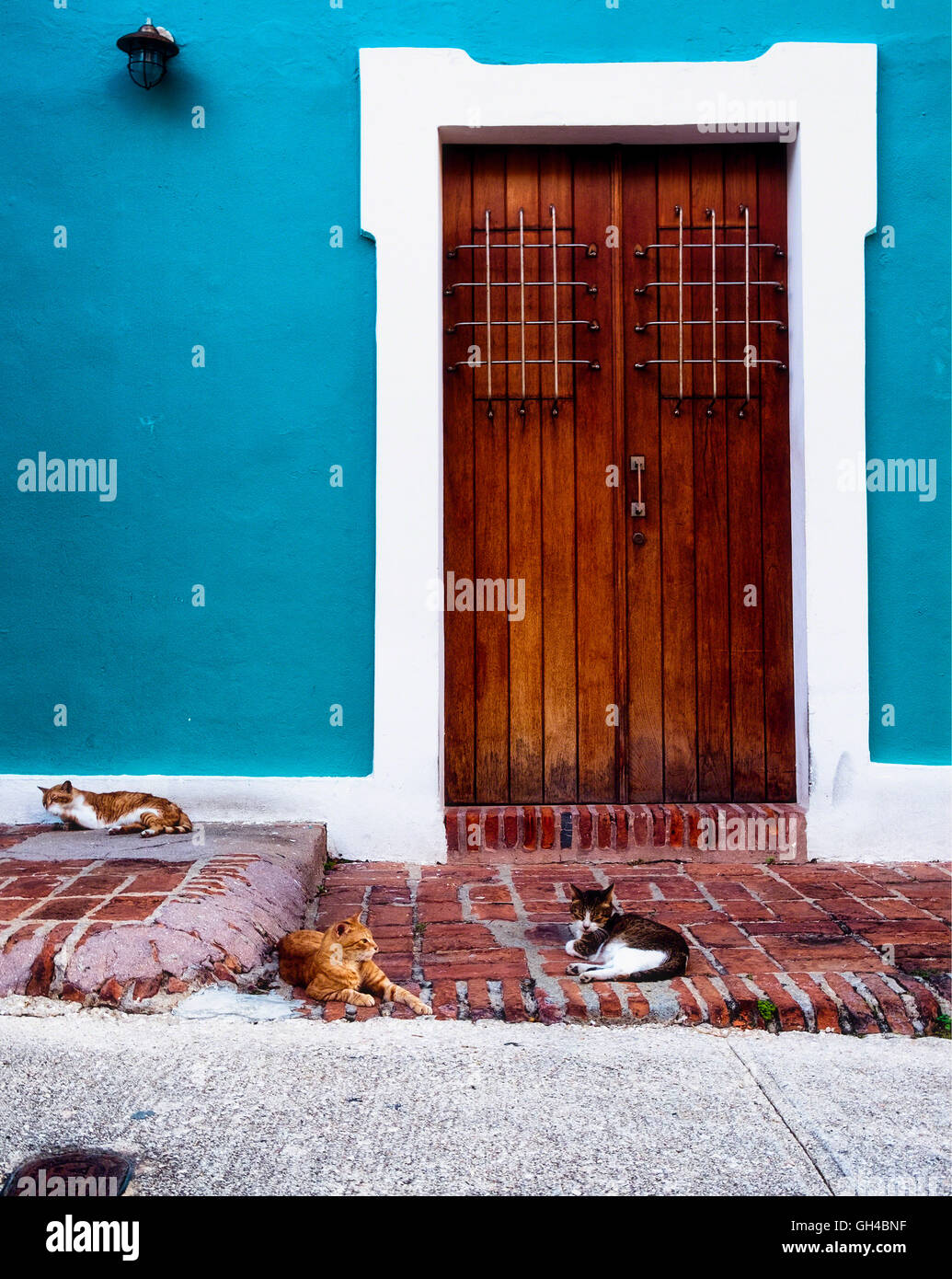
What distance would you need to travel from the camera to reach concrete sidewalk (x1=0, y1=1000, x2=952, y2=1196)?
2041mm

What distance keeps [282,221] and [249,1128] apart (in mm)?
3661

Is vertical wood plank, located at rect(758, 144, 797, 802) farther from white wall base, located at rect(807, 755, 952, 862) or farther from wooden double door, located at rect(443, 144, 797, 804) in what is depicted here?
white wall base, located at rect(807, 755, 952, 862)

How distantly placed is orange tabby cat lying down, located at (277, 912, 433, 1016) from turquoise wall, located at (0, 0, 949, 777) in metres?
1.47

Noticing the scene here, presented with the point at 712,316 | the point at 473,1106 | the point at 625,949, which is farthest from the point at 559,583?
the point at 473,1106

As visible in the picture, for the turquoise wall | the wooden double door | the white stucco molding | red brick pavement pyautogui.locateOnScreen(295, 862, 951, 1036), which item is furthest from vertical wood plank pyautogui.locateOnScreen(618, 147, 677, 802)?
the turquoise wall

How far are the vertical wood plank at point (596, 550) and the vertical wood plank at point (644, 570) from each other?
74 millimetres

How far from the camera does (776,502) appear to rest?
4.72 metres

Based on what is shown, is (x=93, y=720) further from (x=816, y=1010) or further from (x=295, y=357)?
(x=816, y=1010)

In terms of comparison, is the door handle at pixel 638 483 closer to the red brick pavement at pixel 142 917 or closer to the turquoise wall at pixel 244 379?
the turquoise wall at pixel 244 379

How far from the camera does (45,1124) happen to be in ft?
7.25

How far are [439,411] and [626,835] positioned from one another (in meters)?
1.96

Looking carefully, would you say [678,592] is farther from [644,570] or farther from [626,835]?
[626,835]

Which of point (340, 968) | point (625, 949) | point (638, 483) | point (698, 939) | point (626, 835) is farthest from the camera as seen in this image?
point (638, 483)

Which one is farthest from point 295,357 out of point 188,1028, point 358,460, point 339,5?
point 188,1028
